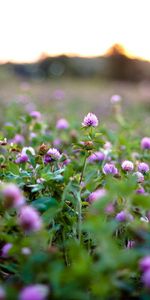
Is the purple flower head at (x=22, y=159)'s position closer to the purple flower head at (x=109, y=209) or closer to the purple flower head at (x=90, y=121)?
the purple flower head at (x=90, y=121)

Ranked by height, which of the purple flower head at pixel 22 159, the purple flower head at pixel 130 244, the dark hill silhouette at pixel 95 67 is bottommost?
the purple flower head at pixel 130 244

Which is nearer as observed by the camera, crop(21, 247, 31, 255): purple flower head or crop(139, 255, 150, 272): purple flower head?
crop(139, 255, 150, 272): purple flower head

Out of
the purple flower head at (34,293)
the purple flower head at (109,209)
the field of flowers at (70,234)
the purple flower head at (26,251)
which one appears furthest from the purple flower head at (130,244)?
the purple flower head at (34,293)

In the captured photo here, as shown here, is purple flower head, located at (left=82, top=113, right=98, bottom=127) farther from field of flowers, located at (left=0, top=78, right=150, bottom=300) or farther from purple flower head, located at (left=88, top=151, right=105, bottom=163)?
purple flower head, located at (left=88, top=151, right=105, bottom=163)

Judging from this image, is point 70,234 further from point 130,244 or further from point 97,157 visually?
point 97,157

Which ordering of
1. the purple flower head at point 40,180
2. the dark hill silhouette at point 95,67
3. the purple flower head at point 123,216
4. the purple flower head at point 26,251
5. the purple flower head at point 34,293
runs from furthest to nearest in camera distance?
the dark hill silhouette at point 95,67 < the purple flower head at point 40,180 < the purple flower head at point 123,216 < the purple flower head at point 26,251 < the purple flower head at point 34,293

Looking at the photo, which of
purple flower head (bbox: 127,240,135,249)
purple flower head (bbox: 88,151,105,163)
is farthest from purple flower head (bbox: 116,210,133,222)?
purple flower head (bbox: 88,151,105,163)

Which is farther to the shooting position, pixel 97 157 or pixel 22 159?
pixel 97 157

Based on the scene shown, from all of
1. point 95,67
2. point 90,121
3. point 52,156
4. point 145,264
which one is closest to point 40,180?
point 52,156

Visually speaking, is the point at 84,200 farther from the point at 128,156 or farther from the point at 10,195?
the point at 128,156

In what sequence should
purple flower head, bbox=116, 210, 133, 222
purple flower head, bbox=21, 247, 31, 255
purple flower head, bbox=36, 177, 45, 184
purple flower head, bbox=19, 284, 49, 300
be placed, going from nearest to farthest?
purple flower head, bbox=19, 284, 49, 300
purple flower head, bbox=21, 247, 31, 255
purple flower head, bbox=116, 210, 133, 222
purple flower head, bbox=36, 177, 45, 184

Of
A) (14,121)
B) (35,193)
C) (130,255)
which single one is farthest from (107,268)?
(14,121)
